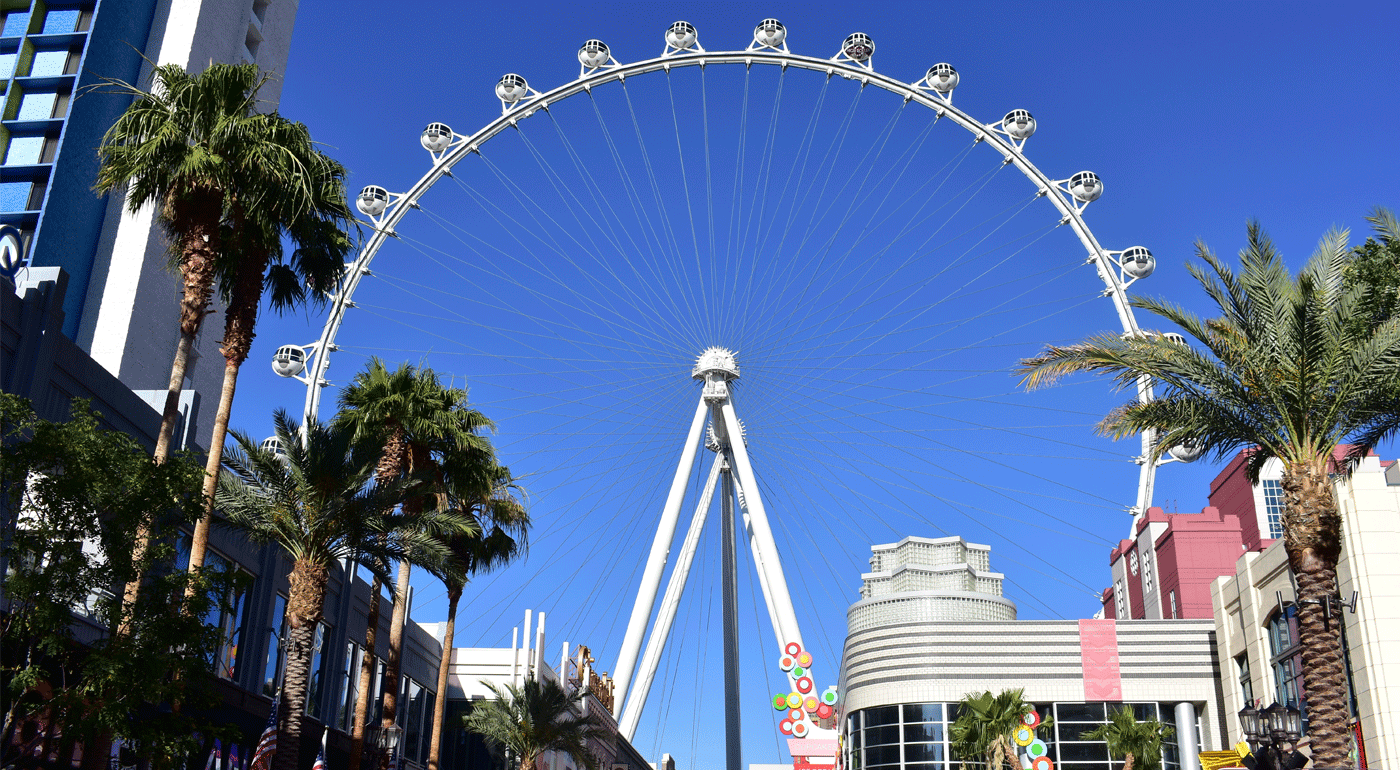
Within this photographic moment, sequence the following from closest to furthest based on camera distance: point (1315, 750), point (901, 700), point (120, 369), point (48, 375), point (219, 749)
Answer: point (1315, 750) → point (48, 375) → point (219, 749) → point (120, 369) → point (901, 700)

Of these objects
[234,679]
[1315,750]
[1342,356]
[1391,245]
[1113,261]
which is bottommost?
[1315,750]

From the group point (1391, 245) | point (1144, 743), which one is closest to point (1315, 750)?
point (1391, 245)

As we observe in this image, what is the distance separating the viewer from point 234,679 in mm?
31672

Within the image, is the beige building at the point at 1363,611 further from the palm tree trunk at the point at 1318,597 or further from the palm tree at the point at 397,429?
the palm tree at the point at 397,429

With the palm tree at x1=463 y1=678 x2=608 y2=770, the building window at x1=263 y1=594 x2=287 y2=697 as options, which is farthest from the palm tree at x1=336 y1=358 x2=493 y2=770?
the palm tree at x1=463 y1=678 x2=608 y2=770

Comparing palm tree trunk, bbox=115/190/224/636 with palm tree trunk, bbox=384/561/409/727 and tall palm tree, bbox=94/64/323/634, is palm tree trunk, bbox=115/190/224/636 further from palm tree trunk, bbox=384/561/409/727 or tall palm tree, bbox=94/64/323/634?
palm tree trunk, bbox=384/561/409/727

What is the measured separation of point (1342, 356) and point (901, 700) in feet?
165

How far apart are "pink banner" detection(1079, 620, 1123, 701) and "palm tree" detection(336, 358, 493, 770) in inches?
1740

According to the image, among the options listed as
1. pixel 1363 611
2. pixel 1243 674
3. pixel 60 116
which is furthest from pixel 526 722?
pixel 60 116

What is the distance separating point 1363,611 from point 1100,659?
2592cm

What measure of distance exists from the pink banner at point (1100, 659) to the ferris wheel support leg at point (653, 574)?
2439cm

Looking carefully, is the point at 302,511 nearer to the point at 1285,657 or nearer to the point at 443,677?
the point at 443,677

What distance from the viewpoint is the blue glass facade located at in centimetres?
5662

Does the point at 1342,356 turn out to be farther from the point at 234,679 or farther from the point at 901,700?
the point at 901,700
